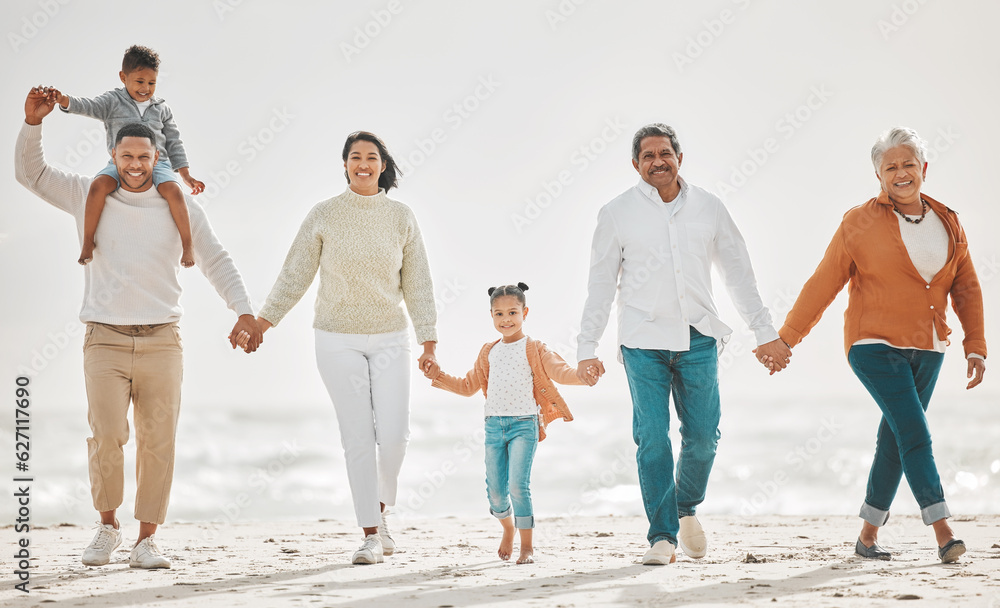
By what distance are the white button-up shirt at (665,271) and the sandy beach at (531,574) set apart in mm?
1147

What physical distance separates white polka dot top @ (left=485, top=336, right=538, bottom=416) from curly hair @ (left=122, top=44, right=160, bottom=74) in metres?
2.57

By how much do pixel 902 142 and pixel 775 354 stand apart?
48.5 inches

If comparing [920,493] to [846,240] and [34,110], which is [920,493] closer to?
[846,240]

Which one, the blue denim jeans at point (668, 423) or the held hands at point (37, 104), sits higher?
the held hands at point (37, 104)

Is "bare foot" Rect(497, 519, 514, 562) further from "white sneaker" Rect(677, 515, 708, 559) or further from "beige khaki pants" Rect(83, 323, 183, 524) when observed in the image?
"beige khaki pants" Rect(83, 323, 183, 524)

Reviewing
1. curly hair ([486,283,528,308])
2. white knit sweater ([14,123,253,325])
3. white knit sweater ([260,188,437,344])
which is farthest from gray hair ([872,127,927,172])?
white knit sweater ([14,123,253,325])

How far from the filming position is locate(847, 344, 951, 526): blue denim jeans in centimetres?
435

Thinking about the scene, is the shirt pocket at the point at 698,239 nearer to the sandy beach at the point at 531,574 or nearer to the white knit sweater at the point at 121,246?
the sandy beach at the point at 531,574

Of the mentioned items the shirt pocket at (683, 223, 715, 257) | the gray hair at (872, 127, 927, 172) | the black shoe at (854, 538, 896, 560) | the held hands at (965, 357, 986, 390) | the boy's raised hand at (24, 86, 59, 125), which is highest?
the boy's raised hand at (24, 86, 59, 125)

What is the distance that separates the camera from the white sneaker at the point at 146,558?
4.45m

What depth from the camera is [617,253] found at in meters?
4.71

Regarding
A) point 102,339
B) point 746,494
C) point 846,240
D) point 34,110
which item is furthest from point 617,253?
point 746,494
